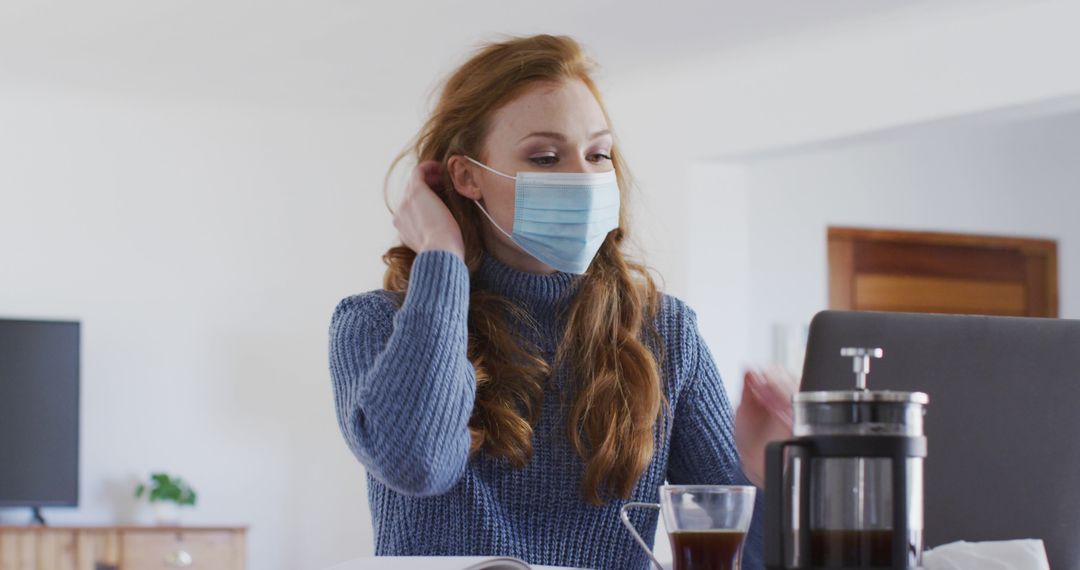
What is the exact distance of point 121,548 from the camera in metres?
4.48

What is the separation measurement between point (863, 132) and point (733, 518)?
335 cm

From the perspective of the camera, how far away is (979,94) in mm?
3875

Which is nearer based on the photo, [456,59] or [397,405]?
[397,405]

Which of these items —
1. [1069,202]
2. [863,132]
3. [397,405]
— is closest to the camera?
[397,405]

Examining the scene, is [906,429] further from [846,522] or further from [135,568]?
[135,568]

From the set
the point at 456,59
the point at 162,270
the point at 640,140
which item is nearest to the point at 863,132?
the point at 640,140

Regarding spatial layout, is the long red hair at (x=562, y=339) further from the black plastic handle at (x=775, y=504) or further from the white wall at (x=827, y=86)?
the white wall at (x=827, y=86)

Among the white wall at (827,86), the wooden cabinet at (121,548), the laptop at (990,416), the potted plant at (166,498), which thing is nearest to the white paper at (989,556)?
the laptop at (990,416)

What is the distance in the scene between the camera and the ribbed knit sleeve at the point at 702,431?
1509mm

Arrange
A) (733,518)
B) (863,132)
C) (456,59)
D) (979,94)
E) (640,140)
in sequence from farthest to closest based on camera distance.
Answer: (640,140) → (456,59) → (863,132) → (979,94) → (733,518)

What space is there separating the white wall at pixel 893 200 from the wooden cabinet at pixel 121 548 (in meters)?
1.89

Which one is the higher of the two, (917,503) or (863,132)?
(863,132)

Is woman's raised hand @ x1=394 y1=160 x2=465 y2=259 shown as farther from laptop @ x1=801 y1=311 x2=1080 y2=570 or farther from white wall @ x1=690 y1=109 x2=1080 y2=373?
white wall @ x1=690 y1=109 x2=1080 y2=373

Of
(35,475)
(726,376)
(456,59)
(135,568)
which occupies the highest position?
(456,59)
